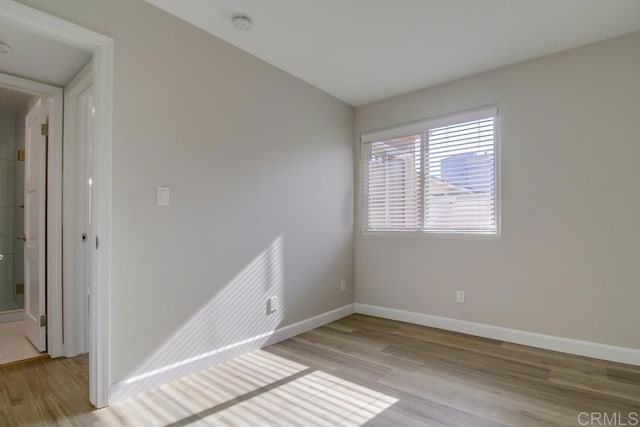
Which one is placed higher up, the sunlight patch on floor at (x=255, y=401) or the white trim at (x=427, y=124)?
the white trim at (x=427, y=124)

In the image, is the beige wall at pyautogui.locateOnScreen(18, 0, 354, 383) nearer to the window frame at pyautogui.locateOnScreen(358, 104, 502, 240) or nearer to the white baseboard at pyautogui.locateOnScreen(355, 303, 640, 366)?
the window frame at pyautogui.locateOnScreen(358, 104, 502, 240)

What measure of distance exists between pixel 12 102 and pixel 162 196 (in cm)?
292

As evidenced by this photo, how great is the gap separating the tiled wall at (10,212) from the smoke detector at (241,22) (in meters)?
3.57

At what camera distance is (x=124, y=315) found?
84.0 inches

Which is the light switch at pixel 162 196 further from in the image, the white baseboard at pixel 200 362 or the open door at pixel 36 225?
the open door at pixel 36 225

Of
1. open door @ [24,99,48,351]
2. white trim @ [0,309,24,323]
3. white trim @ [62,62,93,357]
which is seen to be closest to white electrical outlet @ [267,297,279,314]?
→ white trim @ [62,62,93,357]

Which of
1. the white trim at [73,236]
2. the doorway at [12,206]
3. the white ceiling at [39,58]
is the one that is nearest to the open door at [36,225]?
the white trim at [73,236]

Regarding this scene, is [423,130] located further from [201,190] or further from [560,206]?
[201,190]

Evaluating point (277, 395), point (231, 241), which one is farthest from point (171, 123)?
point (277, 395)

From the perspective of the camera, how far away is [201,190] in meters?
2.56

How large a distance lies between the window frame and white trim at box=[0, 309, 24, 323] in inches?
158

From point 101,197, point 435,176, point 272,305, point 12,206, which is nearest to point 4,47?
point 101,197

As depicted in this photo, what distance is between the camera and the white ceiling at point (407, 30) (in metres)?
2.29
